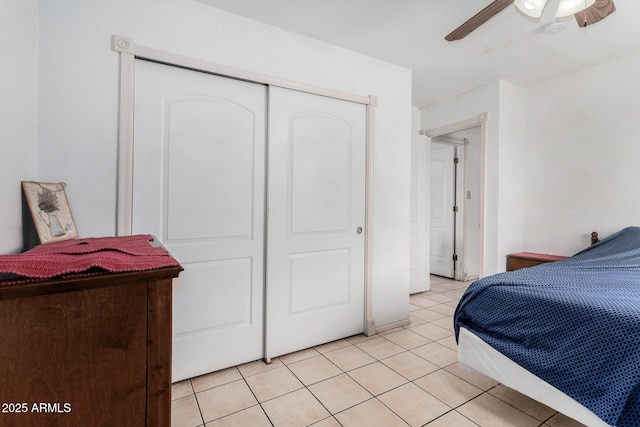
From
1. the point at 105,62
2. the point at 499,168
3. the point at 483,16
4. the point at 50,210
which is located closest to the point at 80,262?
the point at 50,210

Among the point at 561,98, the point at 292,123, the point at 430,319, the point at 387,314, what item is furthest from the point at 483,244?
the point at 292,123

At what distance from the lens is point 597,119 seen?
9.65 ft

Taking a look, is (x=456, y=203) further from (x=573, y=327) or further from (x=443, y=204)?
(x=573, y=327)

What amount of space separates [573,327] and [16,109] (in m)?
2.66

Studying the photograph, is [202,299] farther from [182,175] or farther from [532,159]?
[532,159]

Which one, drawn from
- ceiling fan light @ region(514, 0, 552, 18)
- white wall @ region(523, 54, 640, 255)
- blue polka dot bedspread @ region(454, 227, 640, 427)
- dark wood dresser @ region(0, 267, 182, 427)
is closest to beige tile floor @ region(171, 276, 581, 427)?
blue polka dot bedspread @ region(454, 227, 640, 427)

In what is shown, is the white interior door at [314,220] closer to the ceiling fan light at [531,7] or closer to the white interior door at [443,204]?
the ceiling fan light at [531,7]

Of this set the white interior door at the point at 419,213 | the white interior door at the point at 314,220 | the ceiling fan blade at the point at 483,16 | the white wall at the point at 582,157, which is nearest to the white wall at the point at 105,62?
the white interior door at the point at 314,220

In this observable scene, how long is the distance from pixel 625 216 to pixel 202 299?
3.71 m

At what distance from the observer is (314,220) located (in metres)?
2.44

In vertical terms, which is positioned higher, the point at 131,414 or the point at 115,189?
the point at 115,189

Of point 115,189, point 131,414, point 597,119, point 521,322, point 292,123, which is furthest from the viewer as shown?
point 597,119

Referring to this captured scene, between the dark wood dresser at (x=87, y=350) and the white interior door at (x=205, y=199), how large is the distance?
1.20 meters

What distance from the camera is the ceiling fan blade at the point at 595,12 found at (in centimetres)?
151
